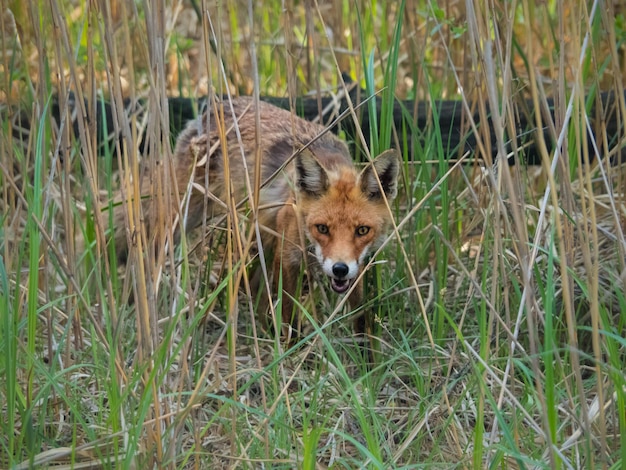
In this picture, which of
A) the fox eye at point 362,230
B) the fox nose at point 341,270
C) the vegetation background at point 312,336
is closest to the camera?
the vegetation background at point 312,336

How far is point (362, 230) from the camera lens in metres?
4.33

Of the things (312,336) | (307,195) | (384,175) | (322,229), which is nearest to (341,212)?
(322,229)

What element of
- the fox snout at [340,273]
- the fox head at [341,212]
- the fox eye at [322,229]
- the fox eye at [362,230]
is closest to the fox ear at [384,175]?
the fox head at [341,212]

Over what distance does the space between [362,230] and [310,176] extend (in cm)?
41

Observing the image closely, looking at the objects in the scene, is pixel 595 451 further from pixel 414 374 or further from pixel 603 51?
pixel 603 51

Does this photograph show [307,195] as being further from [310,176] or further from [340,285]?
[340,285]

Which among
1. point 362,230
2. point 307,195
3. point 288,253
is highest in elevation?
point 307,195

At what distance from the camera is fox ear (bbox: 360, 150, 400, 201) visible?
382 centimetres

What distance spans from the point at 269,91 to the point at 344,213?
2491 mm

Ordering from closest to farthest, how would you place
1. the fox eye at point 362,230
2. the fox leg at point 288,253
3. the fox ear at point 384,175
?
the fox ear at point 384,175 < the fox eye at point 362,230 < the fox leg at point 288,253

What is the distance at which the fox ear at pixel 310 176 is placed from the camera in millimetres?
4172

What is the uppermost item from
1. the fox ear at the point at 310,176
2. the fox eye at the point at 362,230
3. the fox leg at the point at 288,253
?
the fox ear at the point at 310,176

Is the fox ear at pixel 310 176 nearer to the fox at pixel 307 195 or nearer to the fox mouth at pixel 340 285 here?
the fox at pixel 307 195

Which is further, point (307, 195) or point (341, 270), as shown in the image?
point (307, 195)
